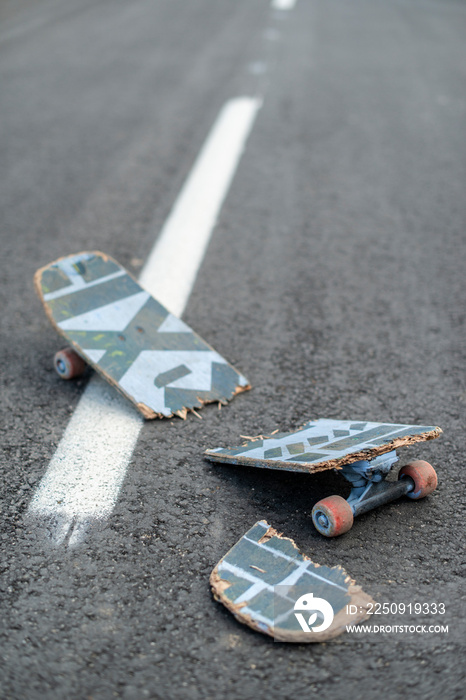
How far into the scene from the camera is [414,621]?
180cm

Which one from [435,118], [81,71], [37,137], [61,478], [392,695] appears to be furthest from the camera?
[81,71]

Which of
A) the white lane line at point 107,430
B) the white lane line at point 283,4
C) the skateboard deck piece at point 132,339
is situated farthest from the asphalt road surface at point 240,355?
the white lane line at point 283,4

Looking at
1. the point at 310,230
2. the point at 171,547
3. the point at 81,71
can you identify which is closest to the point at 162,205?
the point at 310,230

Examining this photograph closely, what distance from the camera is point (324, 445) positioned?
2262mm

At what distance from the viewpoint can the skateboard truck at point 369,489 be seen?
6.70ft

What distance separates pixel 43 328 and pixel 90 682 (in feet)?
6.50

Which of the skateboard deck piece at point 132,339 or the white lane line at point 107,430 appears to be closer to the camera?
the white lane line at point 107,430

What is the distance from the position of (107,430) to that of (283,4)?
42.9 feet

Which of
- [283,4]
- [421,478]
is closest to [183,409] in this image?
[421,478]

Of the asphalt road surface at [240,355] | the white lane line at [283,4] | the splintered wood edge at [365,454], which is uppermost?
the splintered wood edge at [365,454]

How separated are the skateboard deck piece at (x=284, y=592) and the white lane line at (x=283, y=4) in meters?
12.9

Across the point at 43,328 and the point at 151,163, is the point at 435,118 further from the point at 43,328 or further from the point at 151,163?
the point at 43,328

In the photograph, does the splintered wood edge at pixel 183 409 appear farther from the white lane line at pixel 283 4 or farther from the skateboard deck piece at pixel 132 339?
the white lane line at pixel 283 4

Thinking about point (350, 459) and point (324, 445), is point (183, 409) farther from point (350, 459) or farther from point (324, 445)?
point (350, 459)
